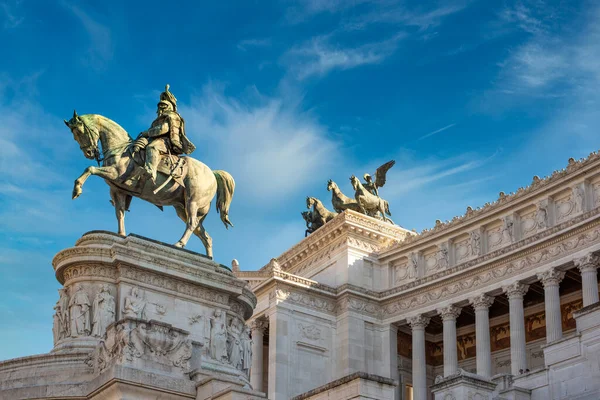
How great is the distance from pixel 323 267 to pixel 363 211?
4293 mm

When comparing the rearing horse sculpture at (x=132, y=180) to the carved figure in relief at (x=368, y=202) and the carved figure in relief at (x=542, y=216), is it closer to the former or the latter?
the carved figure in relief at (x=542, y=216)

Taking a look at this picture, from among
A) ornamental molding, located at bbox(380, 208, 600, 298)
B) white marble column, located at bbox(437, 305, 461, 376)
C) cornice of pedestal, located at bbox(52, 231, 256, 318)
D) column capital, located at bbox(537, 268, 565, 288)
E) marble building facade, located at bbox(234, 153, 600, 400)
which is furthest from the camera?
white marble column, located at bbox(437, 305, 461, 376)

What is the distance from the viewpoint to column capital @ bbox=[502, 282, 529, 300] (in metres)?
49.1

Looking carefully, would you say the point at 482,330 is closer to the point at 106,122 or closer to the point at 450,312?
the point at 450,312

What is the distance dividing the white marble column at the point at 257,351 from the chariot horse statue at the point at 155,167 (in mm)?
22716

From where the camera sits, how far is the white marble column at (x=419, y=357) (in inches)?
2063

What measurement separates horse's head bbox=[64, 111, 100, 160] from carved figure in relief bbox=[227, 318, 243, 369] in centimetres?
641

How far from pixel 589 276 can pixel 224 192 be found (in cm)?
2011

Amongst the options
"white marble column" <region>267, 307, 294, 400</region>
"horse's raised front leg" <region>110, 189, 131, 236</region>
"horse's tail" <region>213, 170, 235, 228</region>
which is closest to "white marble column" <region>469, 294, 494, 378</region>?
"white marble column" <region>267, 307, 294, 400</region>

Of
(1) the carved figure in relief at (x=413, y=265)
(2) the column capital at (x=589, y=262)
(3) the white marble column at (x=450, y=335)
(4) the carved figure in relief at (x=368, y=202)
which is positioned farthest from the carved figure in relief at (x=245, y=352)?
(4) the carved figure in relief at (x=368, y=202)

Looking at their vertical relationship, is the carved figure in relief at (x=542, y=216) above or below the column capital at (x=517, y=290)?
above

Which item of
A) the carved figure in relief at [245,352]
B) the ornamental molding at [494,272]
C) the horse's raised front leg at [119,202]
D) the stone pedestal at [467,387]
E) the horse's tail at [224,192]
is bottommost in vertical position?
the stone pedestal at [467,387]

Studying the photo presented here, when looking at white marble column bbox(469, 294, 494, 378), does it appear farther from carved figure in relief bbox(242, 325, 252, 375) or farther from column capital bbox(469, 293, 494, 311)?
carved figure in relief bbox(242, 325, 252, 375)

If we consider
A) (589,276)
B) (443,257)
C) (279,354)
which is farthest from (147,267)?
(443,257)
